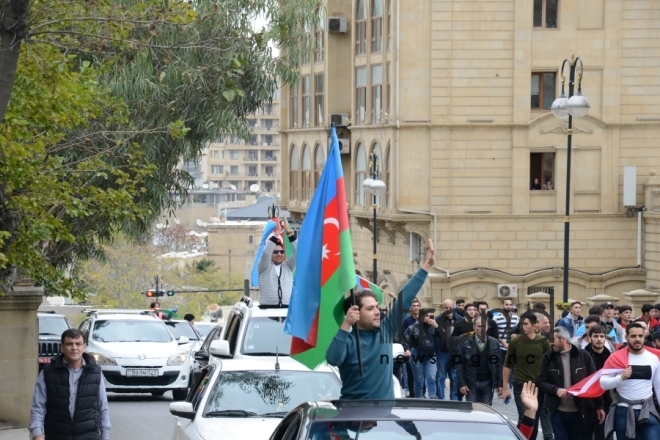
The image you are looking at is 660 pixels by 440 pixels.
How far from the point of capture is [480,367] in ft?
65.1

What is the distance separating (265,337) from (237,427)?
553cm

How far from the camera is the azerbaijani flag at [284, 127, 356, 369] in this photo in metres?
11.9

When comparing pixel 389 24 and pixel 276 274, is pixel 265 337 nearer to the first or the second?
pixel 276 274

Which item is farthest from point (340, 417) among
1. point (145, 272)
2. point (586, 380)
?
point (145, 272)

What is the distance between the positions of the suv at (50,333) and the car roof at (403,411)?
61.8 ft

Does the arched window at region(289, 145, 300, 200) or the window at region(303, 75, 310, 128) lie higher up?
the window at region(303, 75, 310, 128)

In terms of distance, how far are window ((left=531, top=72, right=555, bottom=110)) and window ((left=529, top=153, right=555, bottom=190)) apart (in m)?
1.77

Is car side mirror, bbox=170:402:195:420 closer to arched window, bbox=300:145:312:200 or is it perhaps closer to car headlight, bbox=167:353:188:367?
car headlight, bbox=167:353:188:367

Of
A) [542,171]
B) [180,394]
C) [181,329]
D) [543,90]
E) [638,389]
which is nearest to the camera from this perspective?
[638,389]

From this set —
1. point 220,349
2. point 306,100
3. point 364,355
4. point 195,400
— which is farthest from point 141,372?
point 306,100

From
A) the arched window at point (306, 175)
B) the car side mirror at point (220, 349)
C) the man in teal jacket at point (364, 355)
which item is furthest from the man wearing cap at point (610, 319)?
the arched window at point (306, 175)

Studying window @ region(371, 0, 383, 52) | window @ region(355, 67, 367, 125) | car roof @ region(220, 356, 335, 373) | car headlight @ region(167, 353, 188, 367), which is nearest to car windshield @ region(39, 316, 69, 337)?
car headlight @ region(167, 353, 188, 367)

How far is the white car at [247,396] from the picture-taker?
1261 cm

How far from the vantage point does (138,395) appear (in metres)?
28.4
